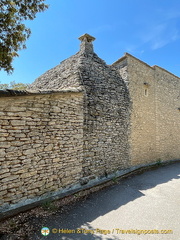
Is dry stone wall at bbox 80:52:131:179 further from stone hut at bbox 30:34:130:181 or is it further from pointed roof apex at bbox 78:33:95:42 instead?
pointed roof apex at bbox 78:33:95:42

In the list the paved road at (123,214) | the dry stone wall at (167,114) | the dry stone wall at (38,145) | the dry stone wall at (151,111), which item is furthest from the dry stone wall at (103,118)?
the dry stone wall at (167,114)

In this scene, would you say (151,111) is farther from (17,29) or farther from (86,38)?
(17,29)

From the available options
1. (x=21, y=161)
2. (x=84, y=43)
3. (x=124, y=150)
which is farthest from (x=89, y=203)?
(x=84, y=43)

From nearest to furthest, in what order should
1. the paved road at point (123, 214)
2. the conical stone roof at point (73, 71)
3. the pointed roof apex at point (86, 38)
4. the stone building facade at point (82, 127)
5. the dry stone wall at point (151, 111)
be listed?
the paved road at point (123, 214)
the stone building facade at point (82, 127)
the conical stone roof at point (73, 71)
the pointed roof apex at point (86, 38)
the dry stone wall at point (151, 111)

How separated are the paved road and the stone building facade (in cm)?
83

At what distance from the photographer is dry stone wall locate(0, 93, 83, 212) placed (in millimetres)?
3154

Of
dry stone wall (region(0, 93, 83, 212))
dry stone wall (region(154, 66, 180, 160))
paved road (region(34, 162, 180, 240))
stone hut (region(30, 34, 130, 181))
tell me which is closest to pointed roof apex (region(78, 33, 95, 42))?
stone hut (region(30, 34, 130, 181))

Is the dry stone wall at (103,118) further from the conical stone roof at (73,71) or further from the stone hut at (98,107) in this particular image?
the conical stone roof at (73,71)

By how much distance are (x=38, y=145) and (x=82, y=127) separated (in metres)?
1.69

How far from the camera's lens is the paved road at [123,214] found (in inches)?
109

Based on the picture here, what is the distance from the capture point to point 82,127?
16.0ft

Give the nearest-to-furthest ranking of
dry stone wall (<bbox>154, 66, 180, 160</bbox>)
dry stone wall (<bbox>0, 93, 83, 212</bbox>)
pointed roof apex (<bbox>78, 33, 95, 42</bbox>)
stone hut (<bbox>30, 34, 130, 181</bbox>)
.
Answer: dry stone wall (<bbox>0, 93, 83, 212</bbox>)
stone hut (<bbox>30, 34, 130, 181</bbox>)
pointed roof apex (<bbox>78, 33, 95, 42</bbox>)
dry stone wall (<bbox>154, 66, 180, 160</bbox>)

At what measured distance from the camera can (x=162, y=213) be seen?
351 centimetres

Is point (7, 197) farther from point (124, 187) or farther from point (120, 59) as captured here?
point (120, 59)
